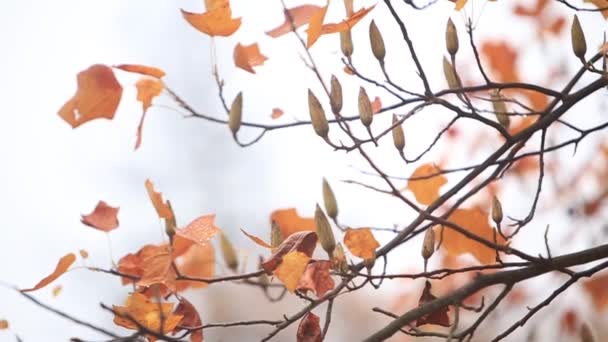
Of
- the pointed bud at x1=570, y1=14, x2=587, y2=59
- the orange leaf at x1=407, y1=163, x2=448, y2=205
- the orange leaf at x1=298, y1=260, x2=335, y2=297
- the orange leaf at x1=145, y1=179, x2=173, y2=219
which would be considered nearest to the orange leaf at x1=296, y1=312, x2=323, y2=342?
the orange leaf at x1=298, y1=260, x2=335, y2=297

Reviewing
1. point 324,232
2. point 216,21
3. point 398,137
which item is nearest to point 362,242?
point 324,232

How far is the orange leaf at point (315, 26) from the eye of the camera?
86 cm

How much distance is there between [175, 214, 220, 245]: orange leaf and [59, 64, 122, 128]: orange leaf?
198 mm

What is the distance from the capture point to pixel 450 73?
916 mm

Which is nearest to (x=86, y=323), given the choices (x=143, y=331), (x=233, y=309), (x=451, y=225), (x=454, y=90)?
(x=143, y=331)

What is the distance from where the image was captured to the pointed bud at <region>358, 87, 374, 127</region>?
873mm

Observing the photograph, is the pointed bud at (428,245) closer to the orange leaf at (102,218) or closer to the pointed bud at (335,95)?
the pointed bud at (335,95)

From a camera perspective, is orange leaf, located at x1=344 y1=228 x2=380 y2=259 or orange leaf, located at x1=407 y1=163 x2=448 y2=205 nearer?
orange leaf, located at x1=344 y1=228 x2=380 y2=259

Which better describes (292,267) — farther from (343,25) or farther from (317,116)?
(343,25)

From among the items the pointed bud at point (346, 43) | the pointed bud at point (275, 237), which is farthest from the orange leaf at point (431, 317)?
the pointed bud at point (346, 43)

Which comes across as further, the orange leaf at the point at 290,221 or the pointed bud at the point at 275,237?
the orange leaf at the point at 290,221

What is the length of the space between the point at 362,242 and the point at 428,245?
0.09 m

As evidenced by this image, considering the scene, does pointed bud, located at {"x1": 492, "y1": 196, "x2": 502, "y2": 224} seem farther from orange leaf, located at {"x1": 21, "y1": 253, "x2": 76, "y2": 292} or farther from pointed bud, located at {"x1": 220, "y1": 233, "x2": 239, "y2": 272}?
orange leaf, located at {"x1": 21, "y1": 253, "x2": 76, "y2": 292}

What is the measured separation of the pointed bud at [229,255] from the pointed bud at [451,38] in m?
0.33
